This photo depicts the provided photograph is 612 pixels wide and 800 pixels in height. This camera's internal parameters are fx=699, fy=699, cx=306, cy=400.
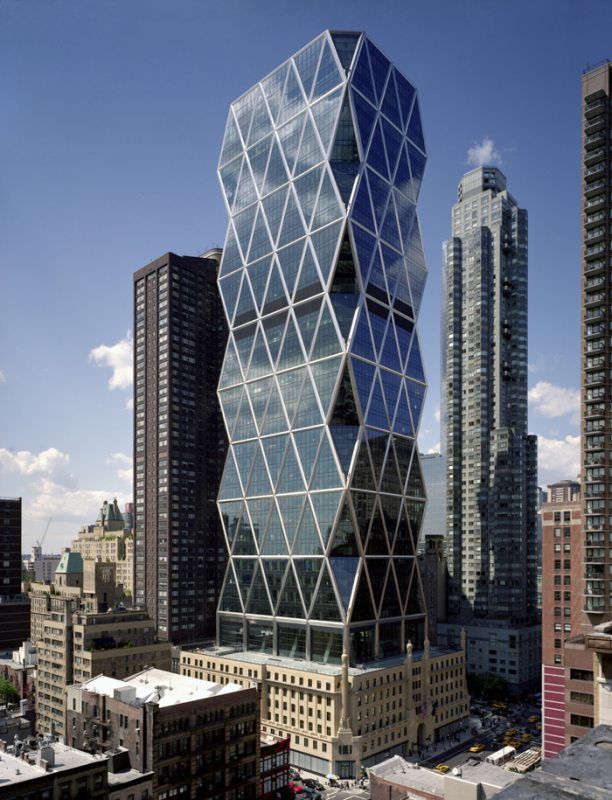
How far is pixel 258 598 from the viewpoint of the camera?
168 meters

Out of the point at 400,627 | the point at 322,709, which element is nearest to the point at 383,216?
the point at 400,627

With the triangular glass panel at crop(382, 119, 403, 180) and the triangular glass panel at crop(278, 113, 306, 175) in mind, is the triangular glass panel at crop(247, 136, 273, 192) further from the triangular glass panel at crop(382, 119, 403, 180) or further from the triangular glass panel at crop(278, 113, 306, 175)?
the triangular glass panel at crop(382, 119, 403, 180)

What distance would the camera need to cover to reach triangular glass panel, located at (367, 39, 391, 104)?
597 feet

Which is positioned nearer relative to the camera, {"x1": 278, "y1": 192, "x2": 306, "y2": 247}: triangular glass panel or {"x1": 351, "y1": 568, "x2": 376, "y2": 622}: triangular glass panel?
{"x1": 351, "y1": 568, "x2": 376, "y2": 622}: triangular glass panel

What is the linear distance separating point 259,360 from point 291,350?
12942 millimetres

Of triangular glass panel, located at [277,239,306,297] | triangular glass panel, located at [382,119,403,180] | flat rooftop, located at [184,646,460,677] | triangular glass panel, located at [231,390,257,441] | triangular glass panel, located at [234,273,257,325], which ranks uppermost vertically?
triangular glass panel, located at [382,119,403,180]

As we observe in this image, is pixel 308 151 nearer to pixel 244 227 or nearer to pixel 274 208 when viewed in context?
pixel 274 208

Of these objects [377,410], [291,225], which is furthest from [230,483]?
[291,225]

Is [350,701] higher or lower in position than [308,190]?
lower

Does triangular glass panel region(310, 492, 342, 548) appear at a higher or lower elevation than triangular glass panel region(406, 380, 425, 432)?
lower

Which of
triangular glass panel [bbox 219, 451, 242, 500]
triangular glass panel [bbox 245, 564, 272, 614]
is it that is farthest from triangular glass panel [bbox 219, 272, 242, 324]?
triangular glass panel [bbox 245, 564, 272, 614]

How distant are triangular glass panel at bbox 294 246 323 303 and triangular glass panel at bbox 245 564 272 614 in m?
67.0

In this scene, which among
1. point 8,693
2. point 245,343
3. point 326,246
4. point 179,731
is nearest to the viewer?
point 179,731

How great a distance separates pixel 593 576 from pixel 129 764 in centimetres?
6828
